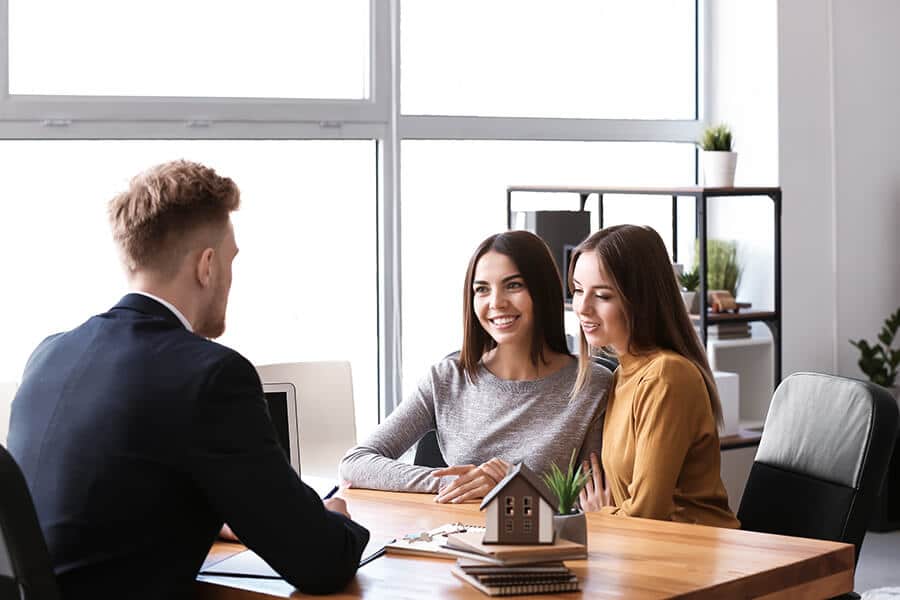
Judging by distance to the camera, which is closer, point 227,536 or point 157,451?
point 157,451

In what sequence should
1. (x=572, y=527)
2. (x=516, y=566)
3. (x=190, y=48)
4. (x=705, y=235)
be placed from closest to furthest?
1. (x=516, y=566)
2. (x=572, y=527)
3. (x=190, y=48)
4. (x=705, y=235)

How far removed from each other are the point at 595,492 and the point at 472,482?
1.03 feet

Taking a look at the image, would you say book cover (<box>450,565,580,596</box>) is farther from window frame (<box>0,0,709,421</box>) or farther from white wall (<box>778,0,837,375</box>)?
white wall (<box>778,0,837,375</box>)

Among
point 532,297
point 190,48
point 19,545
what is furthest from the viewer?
point 190,48

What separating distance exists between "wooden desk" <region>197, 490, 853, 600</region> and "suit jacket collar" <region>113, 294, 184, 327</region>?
0.46 metres

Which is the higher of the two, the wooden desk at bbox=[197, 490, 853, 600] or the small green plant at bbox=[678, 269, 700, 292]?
the small green plant at bbox=[678, 269, 700, 292]

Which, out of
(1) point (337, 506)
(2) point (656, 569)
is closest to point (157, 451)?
(1) point (337, 506)

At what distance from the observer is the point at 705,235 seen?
4.68 m

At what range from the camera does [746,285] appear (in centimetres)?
544

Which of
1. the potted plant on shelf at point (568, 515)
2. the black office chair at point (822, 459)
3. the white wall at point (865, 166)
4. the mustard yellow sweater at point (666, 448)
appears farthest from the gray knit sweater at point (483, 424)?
the white wall at point (865, 166)

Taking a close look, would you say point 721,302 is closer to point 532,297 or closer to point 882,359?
point 882,359

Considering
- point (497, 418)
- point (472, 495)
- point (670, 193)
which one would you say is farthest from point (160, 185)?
point (670, 193)

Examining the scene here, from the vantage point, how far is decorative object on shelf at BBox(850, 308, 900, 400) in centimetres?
541

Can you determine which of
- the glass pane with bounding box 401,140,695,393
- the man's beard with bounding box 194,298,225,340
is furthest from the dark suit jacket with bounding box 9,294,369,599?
the glass pane with bounding box 401,140,695,393
